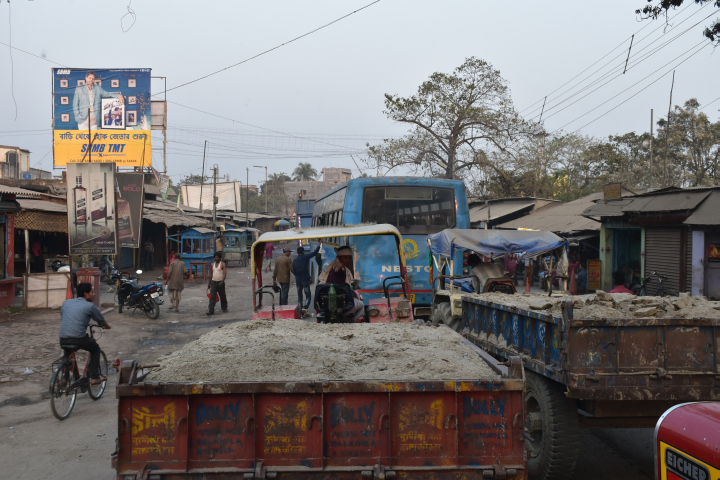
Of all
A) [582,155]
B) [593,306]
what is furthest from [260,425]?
[582,155]

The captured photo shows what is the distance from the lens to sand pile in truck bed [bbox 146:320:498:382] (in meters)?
3.47

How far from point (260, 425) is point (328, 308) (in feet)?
12.2

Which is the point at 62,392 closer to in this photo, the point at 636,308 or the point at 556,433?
the point at 556,433

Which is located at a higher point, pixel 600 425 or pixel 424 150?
pixel 424 150

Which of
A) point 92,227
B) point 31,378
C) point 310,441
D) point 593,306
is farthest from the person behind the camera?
point 92,227

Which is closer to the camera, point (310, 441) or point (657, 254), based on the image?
point (310, 441)

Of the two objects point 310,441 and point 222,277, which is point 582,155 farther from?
point 310,441

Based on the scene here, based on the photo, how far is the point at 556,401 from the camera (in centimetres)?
450

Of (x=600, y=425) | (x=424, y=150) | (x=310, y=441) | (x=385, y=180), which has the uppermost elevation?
(x=424, y=150)

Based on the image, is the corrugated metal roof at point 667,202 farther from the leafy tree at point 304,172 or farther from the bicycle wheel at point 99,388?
the leafy tree at point 304,172

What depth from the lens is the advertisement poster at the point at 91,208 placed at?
15.8 m

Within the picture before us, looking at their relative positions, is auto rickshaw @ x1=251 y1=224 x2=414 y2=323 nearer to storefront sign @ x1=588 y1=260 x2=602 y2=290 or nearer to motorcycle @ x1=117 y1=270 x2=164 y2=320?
Answer: motorcycle @ x1=117 y1=270 x2=164 y2=320

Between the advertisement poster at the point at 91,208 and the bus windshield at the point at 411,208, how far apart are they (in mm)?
8696

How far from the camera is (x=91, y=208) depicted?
1603 centimetres
